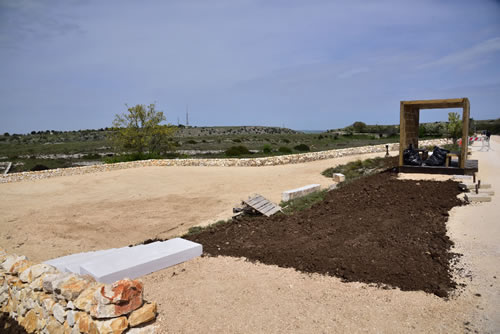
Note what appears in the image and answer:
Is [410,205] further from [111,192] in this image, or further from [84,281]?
[111,192]

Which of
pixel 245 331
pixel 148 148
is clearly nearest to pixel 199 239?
pixel 245 331

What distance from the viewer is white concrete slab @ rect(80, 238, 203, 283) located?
5.93m

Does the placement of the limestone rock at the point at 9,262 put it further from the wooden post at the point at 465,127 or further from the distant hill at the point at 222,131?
the distant hill at the point at 222,131

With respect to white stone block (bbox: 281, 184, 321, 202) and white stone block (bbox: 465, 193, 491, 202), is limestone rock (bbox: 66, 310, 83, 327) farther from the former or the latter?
white stone block (bbox: 465, 193, 491, 202)

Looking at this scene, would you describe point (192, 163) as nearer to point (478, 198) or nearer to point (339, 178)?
point (339, 178)

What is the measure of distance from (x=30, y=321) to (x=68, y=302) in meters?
1.30

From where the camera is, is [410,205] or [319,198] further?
[319,198]

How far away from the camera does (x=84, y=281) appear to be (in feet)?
16.5

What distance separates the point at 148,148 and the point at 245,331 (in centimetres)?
2725

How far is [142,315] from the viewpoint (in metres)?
4.46

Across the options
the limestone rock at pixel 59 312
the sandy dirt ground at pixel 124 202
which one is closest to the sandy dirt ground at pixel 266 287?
the sandy dirt ground at pixel 124 202

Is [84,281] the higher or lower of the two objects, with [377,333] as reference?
higher

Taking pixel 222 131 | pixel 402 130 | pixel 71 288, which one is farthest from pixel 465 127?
pixel 222 131

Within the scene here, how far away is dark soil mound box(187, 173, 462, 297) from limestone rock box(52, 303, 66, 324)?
314 cm
